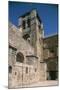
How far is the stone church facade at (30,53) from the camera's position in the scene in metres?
2.71

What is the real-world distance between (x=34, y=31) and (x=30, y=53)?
0.90ft

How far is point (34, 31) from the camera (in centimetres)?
281

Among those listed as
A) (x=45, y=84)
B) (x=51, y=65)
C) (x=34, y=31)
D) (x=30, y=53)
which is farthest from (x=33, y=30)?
(x=45, y=84)

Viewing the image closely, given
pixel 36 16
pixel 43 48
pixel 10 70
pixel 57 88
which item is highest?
pixel 36 16

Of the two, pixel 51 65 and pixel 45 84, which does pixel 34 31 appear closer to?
pixel 51 65

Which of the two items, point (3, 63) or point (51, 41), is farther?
point (51, 41)

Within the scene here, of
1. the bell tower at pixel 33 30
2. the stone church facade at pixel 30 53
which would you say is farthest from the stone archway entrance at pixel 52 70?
A: the bell tower at pixel 33 30

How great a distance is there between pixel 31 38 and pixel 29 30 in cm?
10

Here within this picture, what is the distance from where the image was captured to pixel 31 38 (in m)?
2.79

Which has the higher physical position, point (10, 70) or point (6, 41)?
point (6, 41)

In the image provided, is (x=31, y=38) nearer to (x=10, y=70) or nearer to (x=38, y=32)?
(x=38, y=32)

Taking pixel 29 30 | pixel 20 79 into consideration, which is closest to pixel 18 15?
pixel 29 30

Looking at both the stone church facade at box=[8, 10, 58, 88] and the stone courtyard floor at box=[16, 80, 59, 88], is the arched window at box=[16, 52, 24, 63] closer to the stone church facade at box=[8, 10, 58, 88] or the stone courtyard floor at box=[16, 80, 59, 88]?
the stone church facade at box=[8, 10, 58, 88]

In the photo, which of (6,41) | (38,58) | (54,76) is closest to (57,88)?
(54,76)
